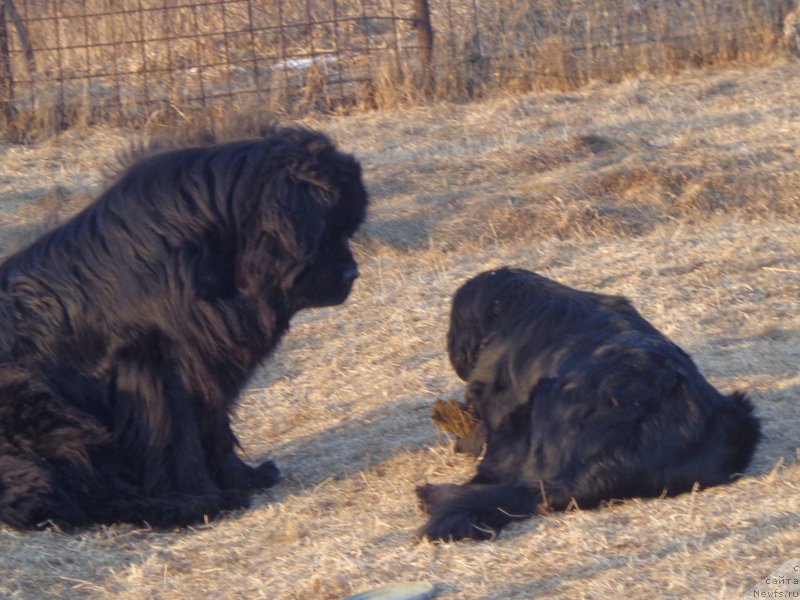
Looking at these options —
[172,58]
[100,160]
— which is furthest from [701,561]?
[172,58]

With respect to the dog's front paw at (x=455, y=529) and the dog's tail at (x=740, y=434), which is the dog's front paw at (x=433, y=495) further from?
the dog's tail at (x=740, y=434)

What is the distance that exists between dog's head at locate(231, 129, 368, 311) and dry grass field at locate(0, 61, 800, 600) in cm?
87

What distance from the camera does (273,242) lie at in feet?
14.9

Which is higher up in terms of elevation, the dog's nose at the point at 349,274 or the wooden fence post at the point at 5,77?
the wooden fence post at the point at 5,77

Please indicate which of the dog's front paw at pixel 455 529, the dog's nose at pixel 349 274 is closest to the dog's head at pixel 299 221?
the dog's nose at pixel 349 274

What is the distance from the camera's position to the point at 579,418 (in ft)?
13.9

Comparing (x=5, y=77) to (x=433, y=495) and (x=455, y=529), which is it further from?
(x=455, y=529)

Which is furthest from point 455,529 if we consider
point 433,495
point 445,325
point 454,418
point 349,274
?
point 445,325

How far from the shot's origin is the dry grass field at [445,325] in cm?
379

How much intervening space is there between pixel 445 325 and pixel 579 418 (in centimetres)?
261

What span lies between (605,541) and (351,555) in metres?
0.86

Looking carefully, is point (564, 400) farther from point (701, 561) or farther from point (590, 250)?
point (590, 250)

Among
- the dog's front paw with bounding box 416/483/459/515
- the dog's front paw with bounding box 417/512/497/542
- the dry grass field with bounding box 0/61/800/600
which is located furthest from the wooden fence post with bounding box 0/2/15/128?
the dog's front paw with bounding box 417/512/497/542

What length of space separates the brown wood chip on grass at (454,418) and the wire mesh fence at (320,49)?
6331 millimetres
